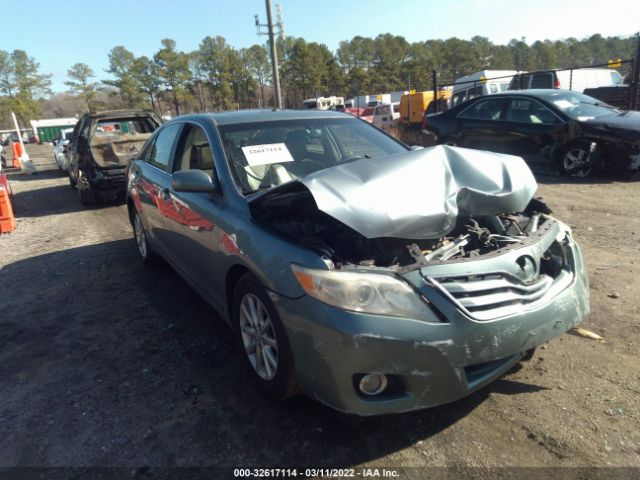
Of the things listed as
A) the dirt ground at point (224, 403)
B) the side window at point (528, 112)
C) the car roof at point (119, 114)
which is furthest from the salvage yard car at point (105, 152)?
the side window at point (528, 112)

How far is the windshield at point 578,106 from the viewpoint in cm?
806

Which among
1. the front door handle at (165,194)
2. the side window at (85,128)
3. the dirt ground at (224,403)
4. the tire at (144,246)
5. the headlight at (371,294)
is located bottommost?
the dirt ground at (224,403)

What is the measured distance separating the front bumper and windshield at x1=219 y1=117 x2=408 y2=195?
49.2 inches

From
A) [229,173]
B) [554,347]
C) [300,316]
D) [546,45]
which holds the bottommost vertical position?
[554,347]

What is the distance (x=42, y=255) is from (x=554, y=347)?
632cm

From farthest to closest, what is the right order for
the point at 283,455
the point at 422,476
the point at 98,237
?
1. the point at 98,237
2. the point at 283,455
3. the point at 422,476

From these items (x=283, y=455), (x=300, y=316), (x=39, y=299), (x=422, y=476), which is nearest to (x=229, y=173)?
(x=300, y=316)

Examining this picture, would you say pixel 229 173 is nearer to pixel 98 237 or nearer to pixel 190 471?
pixel 190 471

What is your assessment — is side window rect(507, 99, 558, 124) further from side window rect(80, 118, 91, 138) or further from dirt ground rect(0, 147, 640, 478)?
side window rect(80, 118, 91, 138)

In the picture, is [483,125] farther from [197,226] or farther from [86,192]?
[86,192]

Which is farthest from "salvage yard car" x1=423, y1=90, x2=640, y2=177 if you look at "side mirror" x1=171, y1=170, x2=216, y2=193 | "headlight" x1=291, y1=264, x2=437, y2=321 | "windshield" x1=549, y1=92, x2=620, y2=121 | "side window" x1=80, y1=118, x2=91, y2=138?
"side window" x1=80, y1=118, x2=91, y2=138

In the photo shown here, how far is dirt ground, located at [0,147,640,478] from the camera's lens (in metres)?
2.27

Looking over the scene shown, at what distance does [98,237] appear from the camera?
22.9 ft

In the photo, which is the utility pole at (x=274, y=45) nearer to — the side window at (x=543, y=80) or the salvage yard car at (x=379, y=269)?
the side window at (x=543, y=80)
